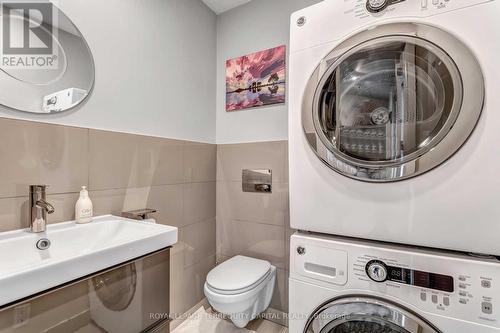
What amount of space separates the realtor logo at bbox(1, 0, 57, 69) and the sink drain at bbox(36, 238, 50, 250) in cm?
70

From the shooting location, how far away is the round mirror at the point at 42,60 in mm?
898

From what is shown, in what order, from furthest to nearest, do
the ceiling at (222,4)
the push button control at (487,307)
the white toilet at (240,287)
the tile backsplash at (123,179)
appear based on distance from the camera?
the ceiling at (222,4) → the white toilet at (240,287) → the tile backsplash at (123,179) → the push button control at (487,307)

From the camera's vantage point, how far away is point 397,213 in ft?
2.62

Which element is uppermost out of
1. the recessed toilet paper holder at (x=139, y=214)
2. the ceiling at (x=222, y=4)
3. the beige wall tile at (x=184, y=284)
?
the ceiling at (x=222, y=4)

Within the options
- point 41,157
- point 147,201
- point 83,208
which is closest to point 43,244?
point 83,208

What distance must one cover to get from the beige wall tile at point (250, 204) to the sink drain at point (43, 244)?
1.20 m

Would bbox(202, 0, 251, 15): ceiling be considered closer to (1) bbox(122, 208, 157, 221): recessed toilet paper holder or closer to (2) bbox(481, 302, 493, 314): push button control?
(1) bbox(122, 208, 157, 221): recessed toilet paper holder

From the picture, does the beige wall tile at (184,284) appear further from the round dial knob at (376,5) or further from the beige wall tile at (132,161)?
the round dial knob at (376,5)

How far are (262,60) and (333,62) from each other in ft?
3.26

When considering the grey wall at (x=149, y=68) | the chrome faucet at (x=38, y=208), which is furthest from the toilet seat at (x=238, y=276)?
the grey wall at (x=149, y=68)

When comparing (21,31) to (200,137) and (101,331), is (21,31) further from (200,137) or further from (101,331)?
(101,331)

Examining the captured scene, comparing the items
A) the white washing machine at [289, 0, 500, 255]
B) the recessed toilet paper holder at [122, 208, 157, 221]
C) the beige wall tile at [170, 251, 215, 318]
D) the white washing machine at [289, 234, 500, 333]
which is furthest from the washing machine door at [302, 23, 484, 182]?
the beige wall tile at [170, 251, 215, 318]

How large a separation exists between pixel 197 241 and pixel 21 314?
1.23m

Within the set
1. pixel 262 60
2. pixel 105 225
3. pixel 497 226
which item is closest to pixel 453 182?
pixel 497 226
